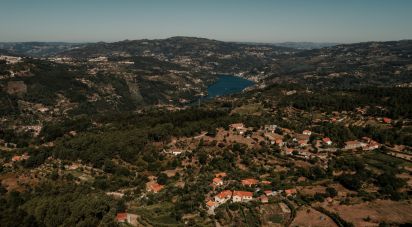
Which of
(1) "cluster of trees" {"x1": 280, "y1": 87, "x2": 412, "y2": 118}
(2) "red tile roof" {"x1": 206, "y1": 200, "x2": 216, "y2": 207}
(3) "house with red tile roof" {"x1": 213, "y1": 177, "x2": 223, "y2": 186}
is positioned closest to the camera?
(2) "red tile roof" {"x1": 206, "y1": 200, "x2": 216, "y2": 207}

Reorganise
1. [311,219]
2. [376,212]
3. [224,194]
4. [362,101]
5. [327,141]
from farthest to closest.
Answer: [362,101]
[327,141]
[224,194]
[376,212]
[311,219]

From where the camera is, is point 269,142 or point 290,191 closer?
point 290,191

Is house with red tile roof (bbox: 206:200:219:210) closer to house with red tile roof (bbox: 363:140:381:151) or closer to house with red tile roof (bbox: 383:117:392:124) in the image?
house with red tile roof (bbox: 363:140:381:151)

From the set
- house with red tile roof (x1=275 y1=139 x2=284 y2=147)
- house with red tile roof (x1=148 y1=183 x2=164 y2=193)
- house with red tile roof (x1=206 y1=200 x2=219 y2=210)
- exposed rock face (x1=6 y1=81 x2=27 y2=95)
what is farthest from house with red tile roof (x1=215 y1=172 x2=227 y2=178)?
exposed rock face (x1=6 y1=81 x2=27 y2=95)

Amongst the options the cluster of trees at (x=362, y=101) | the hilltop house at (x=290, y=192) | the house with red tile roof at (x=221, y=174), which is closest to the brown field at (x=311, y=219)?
the hilltop house at (x=290, y=192)

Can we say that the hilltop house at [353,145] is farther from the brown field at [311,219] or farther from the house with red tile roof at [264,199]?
the brown field at [311,219]

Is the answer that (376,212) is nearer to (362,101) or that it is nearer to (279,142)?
(279,142)

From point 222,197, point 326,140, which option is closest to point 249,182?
point 222,197
